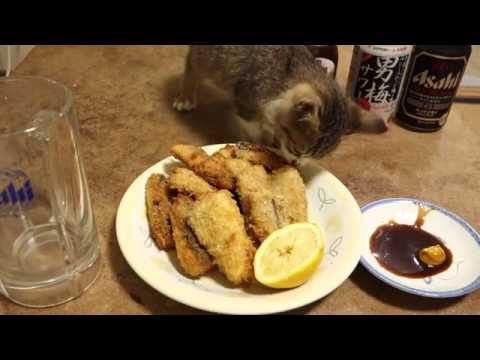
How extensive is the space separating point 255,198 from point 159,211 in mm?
212

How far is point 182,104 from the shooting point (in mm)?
1586

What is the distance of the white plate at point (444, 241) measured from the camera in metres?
0.96

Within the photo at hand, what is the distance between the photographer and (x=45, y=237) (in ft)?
3.19

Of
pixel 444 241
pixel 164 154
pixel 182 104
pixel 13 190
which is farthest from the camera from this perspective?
pixel 182 104

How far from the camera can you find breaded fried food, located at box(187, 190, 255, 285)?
886 mm

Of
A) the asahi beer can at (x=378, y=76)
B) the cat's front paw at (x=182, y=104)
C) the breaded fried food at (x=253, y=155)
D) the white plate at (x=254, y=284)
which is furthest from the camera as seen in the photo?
the cat's front paw at (x=182, y=104)

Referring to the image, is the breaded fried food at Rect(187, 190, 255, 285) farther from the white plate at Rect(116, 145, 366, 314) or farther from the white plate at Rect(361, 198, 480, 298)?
the white plate at Rect(361, 198, 480, 298)

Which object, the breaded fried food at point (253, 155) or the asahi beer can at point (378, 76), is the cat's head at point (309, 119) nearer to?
the breaded fried food at point (253, 155)

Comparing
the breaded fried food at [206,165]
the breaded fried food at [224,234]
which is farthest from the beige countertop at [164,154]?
the breaded fried food at [206,165]

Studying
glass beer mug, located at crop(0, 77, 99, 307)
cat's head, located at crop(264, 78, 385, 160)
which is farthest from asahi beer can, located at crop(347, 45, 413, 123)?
glass beer mug, located at crop(0, 77, 99, 307)

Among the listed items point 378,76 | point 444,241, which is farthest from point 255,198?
point 378,76

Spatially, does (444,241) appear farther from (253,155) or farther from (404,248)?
(253,155)

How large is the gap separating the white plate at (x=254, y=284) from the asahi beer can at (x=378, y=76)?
18.3 inches

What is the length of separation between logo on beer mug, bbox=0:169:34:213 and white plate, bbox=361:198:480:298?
71 cm
